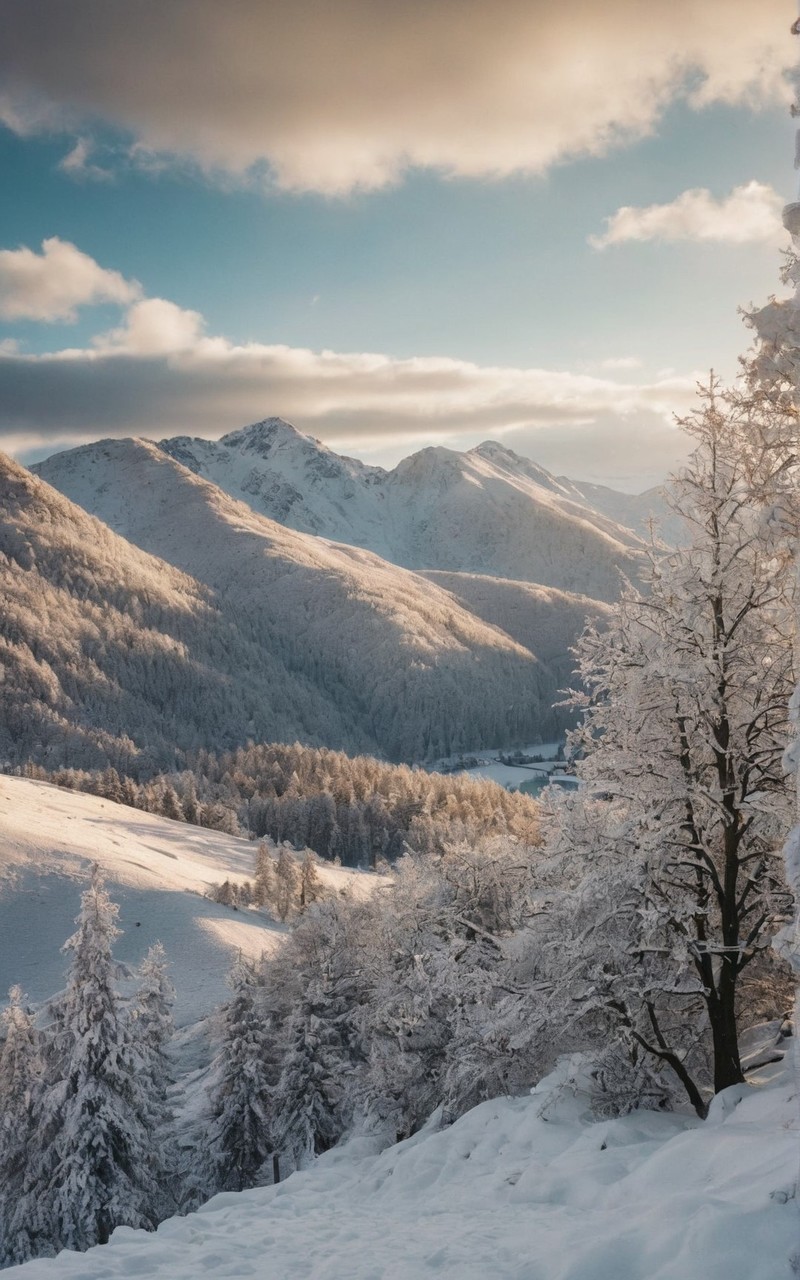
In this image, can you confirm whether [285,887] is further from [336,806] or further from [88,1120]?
[88,1120]

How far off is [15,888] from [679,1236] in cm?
6754

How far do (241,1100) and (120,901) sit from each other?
3758cm

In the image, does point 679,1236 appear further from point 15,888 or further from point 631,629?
point 15,888

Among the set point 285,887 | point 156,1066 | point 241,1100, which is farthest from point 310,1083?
point 285,887

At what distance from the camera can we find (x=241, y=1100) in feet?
107

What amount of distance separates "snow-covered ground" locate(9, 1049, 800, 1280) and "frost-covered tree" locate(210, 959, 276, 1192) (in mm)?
19824

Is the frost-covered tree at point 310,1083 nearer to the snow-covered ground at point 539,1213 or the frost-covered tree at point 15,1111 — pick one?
the frost-covered tree at point 15,1111

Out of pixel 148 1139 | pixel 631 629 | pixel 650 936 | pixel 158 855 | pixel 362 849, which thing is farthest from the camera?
pixel 362 849

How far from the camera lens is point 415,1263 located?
29.9 ft

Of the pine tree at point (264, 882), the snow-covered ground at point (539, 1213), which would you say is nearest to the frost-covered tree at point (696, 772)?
the snow-covered ground at point (539, 1213)

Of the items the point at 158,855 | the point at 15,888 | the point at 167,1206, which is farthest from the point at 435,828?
the point at 167,1206

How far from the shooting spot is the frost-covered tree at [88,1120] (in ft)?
87.7

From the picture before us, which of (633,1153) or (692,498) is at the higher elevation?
(692,498)

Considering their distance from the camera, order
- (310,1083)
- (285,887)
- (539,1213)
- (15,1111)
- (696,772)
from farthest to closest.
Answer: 1. (285,887)
2. (310,1083)
3. (15,1111)
4. (696,772)
5. (539,1213)
